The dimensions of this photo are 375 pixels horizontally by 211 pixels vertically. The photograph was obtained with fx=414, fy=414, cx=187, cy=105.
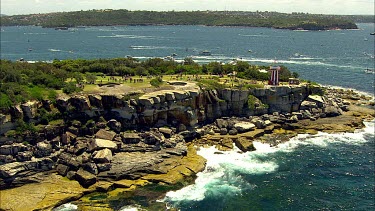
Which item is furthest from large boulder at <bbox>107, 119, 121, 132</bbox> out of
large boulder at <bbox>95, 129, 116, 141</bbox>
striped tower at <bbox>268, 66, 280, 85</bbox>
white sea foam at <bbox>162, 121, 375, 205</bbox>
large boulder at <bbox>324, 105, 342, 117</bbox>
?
large boulder at <bbox>324, 105, 342, 117</bbox>

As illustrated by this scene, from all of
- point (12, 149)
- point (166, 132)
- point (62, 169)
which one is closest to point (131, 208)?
point (62, 169)

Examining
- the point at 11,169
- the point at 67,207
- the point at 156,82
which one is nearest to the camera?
the point at 67,207

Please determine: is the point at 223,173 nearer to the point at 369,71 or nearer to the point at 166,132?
the point at 166,132

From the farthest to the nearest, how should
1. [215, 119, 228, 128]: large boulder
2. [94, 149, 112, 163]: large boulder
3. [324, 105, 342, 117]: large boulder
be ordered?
1. [324, 105, 342, 117]: large boulder
2. [215, 119, 228, 128]: large boulder
3. [94, 149, 112, 163]: large boulder

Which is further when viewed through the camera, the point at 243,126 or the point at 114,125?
the point at 243,126

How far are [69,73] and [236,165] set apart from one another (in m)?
40.5

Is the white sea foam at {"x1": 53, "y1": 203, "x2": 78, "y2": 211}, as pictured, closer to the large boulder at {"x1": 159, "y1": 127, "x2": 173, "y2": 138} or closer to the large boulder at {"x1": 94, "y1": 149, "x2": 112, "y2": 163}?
the large boulder at {"x1": 94, "y1": 149, "x2": 112, "y2": 163}

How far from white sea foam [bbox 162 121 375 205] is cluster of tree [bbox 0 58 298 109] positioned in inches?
872

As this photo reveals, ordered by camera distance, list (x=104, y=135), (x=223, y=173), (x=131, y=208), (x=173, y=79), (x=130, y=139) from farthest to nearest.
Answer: (x=173, y=79) < (x=104, y=135) < (x=130, y=139) < (x=223, y=173) < (x=131, y=208)

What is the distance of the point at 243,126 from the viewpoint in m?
75.8

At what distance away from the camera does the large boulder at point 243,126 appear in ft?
247

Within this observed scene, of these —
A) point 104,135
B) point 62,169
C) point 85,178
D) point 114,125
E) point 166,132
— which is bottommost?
point 85,178

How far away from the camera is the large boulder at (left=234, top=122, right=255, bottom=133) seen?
2963 inches

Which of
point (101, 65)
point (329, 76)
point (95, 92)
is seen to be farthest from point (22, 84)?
point (329, 76)
